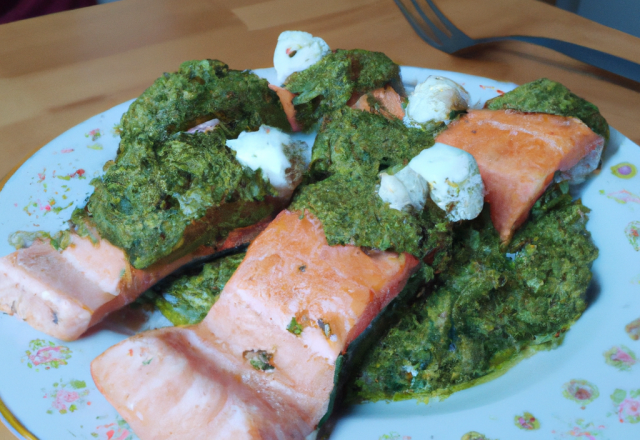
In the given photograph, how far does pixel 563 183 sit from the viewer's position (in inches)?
48.7

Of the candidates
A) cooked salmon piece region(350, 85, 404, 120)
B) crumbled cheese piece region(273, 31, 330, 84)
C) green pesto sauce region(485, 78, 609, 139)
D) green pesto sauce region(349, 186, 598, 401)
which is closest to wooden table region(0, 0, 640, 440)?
green pesto sauce region(485, 78, 609, 139)

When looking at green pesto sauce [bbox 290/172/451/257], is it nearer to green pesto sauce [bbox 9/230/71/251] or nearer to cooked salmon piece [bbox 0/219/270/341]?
cooked salmon piece [bbox 0/219/270/341]

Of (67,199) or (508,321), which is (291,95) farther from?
(508,321)

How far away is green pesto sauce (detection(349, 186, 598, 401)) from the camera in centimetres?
99

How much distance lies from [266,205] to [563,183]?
0.71 m

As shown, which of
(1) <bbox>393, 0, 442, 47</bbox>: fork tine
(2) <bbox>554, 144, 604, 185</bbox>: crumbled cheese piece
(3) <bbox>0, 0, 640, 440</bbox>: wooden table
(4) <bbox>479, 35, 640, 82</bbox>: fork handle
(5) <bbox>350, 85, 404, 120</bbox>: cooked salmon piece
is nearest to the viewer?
(2) <bbox>554, 144, 604, 185</bbox>: crumbled cheese piece

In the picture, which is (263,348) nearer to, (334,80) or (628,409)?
(628,409)

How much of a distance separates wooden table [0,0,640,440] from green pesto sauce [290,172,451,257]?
101 centimetres

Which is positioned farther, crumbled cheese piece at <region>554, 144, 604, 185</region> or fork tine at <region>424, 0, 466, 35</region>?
fork tine at <region>424, 0, 466, 35</region>

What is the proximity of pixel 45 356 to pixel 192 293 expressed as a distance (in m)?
0.30

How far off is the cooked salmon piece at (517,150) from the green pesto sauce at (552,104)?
6 centimetres

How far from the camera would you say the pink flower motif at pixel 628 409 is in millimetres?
866

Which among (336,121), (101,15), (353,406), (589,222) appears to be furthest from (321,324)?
(101,15)

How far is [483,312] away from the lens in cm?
105
